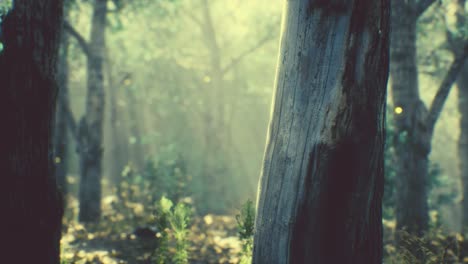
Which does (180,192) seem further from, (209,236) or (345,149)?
(345,149)

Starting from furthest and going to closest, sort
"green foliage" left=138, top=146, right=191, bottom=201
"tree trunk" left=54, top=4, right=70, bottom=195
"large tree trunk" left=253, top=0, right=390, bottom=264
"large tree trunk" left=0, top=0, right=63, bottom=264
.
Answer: "green foliage" left=138, top=146, right=191, bottom=201 < "tree trunk" left=54, top=4, right=70, bottom=195 < "large tree trunk" left=0, top=0, right=63, bottom=264 < "large tree trunk" left=253, top=0, right=390, bottom=264

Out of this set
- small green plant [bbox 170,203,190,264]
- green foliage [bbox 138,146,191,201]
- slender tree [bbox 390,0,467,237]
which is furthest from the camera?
green foliage [bbox 138,146,191,201]

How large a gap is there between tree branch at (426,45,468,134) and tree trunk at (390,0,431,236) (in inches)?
5.6

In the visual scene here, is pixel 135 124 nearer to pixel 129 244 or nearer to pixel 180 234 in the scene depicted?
pixel 129 244

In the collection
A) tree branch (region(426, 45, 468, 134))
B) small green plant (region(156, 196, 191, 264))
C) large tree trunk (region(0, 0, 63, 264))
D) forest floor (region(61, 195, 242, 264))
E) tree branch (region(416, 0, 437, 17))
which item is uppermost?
tree branch (region(416, 0, 437, 17))

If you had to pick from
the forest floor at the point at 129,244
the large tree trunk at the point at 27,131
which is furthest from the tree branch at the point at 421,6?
the large tree trunk at the point at 27,131

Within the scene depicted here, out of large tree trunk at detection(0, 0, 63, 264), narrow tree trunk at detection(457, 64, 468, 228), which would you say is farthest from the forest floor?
narrow tree trunk at detection(457, 64, 468, 228)

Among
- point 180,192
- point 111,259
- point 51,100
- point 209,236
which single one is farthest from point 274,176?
point 180,192

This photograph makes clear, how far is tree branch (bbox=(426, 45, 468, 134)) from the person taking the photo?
21.3 ft

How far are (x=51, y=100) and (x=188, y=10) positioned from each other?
14.9 meters

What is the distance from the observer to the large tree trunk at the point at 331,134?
2.63m

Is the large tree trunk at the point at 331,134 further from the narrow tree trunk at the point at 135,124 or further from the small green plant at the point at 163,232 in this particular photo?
the narrow tree trunk at the point at 135,124

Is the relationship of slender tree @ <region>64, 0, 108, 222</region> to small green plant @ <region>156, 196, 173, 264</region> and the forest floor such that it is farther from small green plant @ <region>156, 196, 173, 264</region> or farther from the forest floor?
small green plant @ <region>156, 196, 173, 264</region>

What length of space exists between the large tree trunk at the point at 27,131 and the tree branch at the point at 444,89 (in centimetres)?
658
